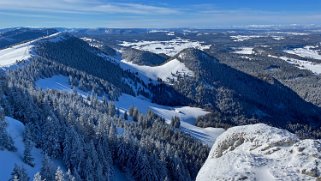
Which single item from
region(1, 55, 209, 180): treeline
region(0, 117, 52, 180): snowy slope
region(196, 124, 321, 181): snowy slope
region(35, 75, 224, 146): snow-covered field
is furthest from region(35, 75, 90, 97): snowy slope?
region(196, 124, 321, 181): snowy slope

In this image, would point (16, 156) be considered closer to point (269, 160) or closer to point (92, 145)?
point (92, 145)

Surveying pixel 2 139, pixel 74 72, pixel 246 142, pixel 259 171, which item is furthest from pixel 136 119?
pixel 259 171

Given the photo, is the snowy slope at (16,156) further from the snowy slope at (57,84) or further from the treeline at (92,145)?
the snowy slope at (57,84)

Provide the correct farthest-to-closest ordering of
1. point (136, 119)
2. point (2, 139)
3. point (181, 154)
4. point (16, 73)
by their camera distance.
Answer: point (16, 73) < point (136, 119) < point (181, 154) < point (2, 139)

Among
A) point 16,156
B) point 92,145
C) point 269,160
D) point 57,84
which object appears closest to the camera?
point 269,160

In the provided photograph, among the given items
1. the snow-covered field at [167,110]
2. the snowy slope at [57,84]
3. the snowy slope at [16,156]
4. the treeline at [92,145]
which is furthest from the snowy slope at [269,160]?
the snowy slope at [57,84]

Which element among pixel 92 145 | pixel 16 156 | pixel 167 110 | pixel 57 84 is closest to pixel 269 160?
pixel 16 156

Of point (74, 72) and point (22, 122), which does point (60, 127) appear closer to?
point (22, 122)
